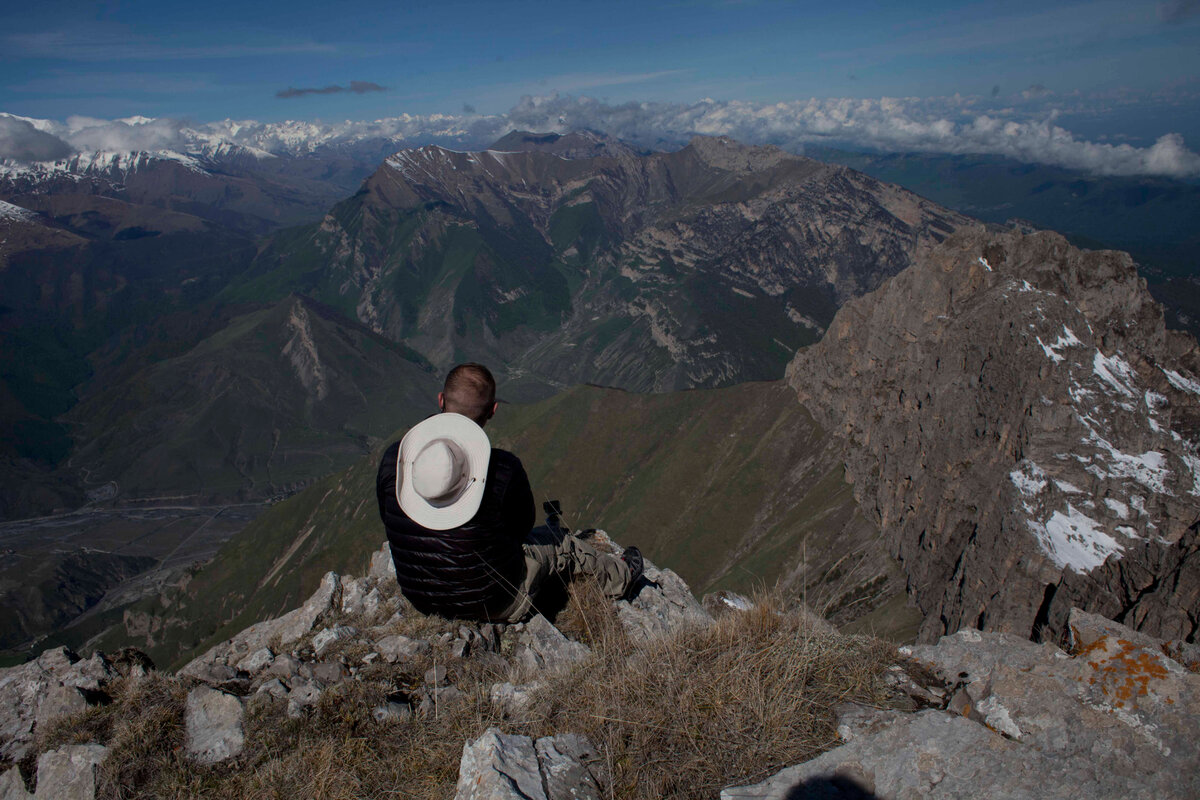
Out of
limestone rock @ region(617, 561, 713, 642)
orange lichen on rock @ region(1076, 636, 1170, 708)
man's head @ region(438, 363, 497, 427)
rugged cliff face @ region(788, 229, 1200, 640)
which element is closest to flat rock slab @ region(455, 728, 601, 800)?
limestone rock @ region(617, 561, 713, 642)

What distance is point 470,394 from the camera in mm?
8109

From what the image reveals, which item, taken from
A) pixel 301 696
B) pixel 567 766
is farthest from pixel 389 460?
pixel 567 766

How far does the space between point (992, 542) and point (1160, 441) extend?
2216 centimetres

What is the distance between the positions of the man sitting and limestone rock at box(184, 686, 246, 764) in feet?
8.07

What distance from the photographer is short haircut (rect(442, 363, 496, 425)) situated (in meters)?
8.09

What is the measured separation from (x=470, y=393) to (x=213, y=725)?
16.4 ft

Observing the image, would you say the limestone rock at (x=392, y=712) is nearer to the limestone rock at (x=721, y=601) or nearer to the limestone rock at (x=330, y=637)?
the limestone rock at (x=330, y=637)

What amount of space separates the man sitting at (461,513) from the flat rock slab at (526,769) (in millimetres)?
2616

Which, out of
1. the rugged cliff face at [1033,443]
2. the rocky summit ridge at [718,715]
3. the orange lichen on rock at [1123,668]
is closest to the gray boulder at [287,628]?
the rocky summit ridge at [718,715]

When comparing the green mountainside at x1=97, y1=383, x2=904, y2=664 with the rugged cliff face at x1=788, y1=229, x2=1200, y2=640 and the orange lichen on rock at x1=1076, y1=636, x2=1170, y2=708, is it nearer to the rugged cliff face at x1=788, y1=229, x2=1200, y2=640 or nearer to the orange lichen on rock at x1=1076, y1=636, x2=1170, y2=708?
the rugged cliff face at x1=788, y1=229, x2=1200, y2=640

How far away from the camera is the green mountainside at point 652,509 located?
10550 cm

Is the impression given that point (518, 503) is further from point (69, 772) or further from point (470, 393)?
point (69, 772)

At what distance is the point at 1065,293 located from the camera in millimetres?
89938

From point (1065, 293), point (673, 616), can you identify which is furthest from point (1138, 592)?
point (673, 616)
